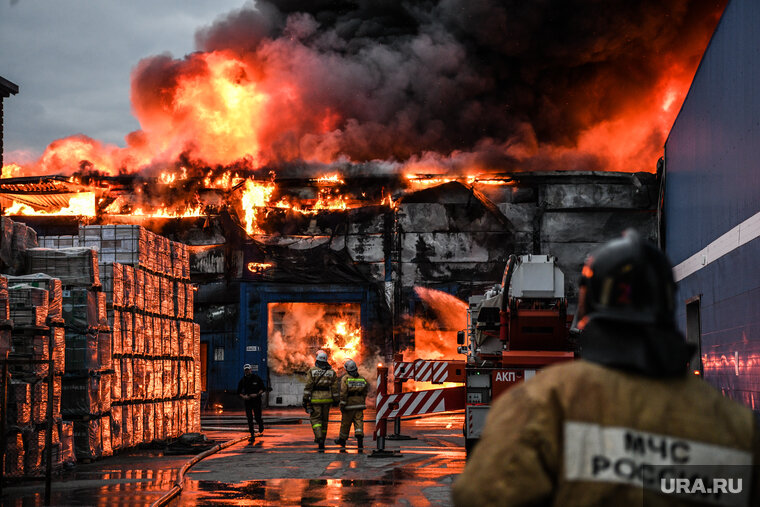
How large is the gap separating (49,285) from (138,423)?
158 inches

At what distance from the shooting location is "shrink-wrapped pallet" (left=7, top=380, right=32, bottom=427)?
37.6 feet

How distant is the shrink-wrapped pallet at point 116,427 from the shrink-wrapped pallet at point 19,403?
11.0 feet

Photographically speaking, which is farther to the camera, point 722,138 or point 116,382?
point 116,382

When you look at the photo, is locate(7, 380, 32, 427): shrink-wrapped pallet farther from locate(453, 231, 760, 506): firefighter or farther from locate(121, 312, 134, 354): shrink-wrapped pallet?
locate(453, 231, 760, 506): firefighter

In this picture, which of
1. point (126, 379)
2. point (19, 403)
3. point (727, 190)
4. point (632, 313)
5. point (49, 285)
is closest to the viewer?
point (632, 313)

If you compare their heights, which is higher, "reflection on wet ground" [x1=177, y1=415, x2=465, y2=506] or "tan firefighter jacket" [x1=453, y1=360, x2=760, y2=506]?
"tan firefighter jacket" [x1=453, y1=360, x2=760, y2=506]

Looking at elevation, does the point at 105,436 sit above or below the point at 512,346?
below

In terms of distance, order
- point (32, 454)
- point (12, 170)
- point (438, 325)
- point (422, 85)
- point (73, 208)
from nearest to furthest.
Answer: point (32, 454) < point (438, 325) < point (73, 208) < point (12, 170) < point (422, 85)

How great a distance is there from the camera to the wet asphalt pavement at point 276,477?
403 inches

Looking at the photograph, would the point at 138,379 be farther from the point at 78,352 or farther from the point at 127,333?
the point at 78,352

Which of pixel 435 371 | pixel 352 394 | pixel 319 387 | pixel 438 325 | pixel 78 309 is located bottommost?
pixel 352 394

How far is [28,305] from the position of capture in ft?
40.7

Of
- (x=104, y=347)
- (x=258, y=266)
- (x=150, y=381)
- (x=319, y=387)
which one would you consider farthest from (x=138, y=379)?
(x=258, y=266)

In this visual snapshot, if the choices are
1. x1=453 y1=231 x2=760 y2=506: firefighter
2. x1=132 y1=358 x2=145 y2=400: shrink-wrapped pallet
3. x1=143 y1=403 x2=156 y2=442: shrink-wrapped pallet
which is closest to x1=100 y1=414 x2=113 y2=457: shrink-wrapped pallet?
x1=132 y1=358 x2=145 y2=400: shrink-wrapped pallet
